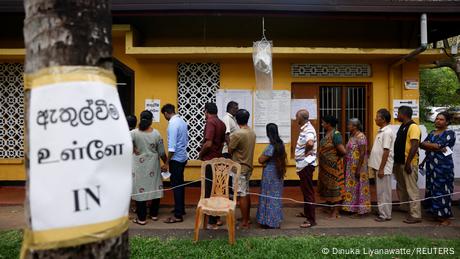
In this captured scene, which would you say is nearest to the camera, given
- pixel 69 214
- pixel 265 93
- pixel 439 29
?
pixel 69 214

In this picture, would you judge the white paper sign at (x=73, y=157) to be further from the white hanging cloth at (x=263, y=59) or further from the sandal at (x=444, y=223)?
the sandal at (x=444, y=223)

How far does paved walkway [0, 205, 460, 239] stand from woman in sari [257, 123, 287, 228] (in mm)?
175

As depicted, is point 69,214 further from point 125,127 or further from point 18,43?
point 18,43

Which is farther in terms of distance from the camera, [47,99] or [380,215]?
[380,215]

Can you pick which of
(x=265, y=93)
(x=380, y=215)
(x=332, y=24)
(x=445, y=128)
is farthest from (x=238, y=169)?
(x=332, y=24)

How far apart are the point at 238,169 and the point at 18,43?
608cm

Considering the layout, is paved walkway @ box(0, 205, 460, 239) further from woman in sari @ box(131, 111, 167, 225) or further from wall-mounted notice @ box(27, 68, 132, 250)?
wall-mounted notice @ box(27, 68, 132, 250)

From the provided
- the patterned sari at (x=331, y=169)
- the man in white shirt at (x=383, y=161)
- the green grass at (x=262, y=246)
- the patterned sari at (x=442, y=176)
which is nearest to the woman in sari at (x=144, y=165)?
the green grass at (x=262, y=246)

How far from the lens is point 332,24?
316 inches

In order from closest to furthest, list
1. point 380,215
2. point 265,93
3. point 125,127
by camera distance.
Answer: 1. point 125,127
2. point 380,215
3. point 265,93

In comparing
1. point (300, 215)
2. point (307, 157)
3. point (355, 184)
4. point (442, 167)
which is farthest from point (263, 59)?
point (442, 167)

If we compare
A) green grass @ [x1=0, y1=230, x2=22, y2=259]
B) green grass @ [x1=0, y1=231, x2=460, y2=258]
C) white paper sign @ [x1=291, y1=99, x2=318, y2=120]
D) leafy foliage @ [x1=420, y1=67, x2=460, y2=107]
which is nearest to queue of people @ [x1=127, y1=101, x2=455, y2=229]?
green grass @ [x1=0, y1=231, x2=460, y2=258]

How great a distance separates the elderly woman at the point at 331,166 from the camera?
5559mm

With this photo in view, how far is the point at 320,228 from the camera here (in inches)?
207
